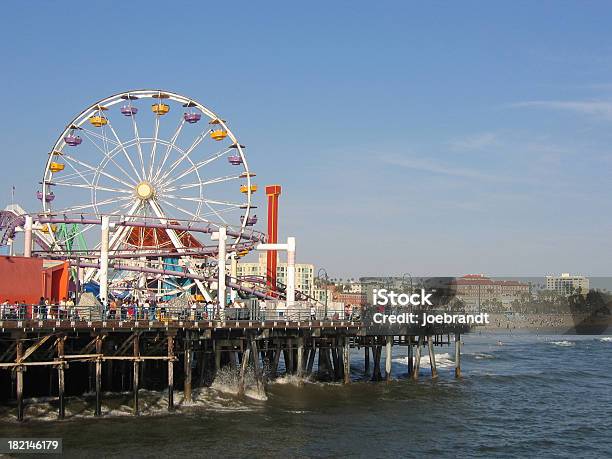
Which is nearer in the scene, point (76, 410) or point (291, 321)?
point (76, 410)

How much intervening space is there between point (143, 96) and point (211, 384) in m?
28.2

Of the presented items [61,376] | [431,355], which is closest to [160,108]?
[431,355]

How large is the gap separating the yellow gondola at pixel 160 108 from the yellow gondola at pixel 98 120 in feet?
13.1

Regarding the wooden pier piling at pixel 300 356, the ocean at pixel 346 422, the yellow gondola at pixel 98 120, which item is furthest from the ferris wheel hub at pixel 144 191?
the wooden pier piling at pixel 300 356

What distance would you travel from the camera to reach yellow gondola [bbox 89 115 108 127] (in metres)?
66.2

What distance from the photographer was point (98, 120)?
6619 centimetres

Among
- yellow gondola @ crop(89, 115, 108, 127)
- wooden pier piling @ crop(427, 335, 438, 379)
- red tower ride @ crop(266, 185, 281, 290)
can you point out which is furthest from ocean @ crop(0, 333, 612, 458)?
red tower ride @ crop(266, 185, 281, 290)

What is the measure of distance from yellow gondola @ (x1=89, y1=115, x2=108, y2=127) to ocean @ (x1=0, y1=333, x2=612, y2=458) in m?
27.1

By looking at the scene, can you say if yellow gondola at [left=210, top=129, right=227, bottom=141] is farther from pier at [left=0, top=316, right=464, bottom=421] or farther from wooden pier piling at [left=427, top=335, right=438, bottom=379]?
wooden pier piling at [left=427, top=335, right=438, bottom=379]

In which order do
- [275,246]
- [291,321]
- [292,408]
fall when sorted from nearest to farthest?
[292,408] → [291,321] → [275,246]

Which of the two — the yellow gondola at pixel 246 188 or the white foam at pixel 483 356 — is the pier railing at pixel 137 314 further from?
the white foam at pixel 483 356

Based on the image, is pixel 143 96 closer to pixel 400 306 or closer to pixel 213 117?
pixel 213 117

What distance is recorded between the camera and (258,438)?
36.9 metres

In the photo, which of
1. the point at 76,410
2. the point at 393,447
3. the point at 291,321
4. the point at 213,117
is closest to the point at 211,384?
the point at 291,321
